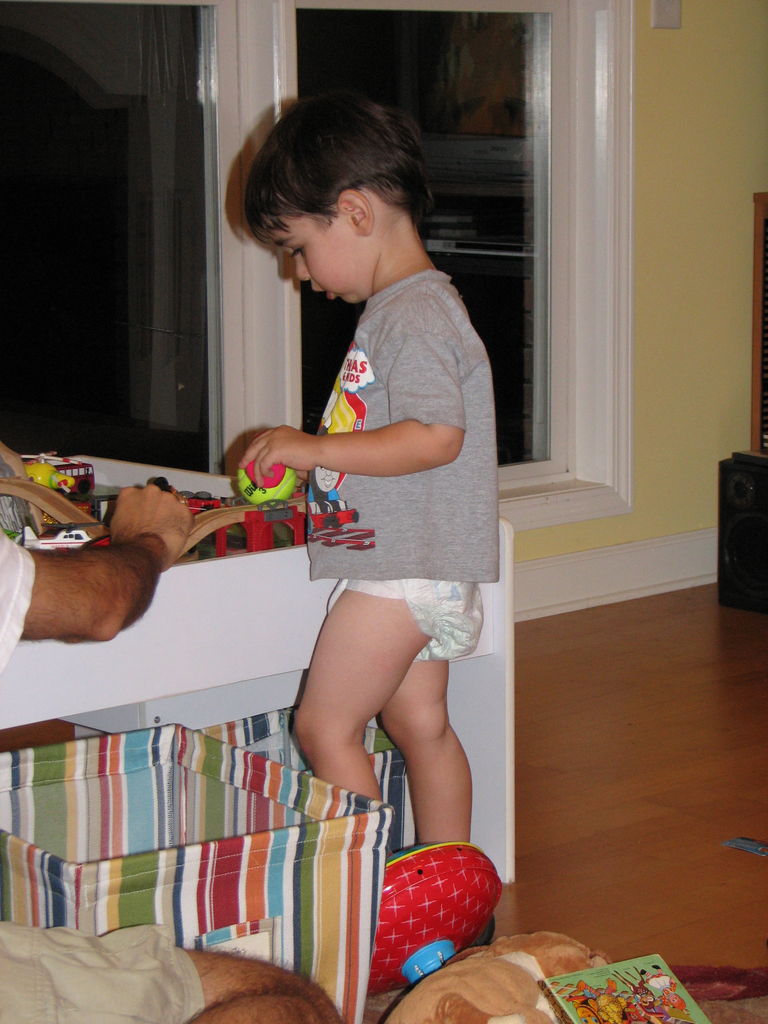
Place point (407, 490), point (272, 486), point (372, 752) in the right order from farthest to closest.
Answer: point (372, 752)
point (272, 486)
point (407, 490)

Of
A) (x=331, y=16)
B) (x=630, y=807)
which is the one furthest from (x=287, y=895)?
(x=331, y=16)

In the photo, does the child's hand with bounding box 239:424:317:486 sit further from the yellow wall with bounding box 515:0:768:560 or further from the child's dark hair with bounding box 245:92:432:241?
the yellow wall with bounding box 515:0:768:560

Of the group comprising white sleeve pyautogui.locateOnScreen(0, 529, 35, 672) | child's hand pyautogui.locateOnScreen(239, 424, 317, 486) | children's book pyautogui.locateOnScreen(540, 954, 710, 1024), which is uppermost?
child's hand pyautogui.locateOnScreen(239, 424, 317, 486)

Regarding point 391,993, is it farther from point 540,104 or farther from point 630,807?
point 540,104

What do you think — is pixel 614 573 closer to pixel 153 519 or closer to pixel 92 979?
pixel 153 519

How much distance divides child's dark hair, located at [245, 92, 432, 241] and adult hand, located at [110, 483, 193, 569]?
0.37 metres

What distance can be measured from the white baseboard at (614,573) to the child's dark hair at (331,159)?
6.02ft

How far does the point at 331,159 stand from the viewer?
1.47m

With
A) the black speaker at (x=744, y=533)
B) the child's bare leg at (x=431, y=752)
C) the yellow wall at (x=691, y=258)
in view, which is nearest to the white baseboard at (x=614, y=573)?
the yellow wall at (x=691, y=258)

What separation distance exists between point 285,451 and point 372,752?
59 cm

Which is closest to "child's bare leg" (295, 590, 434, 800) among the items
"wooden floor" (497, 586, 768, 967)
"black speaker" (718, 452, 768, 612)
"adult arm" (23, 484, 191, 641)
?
"adult arm" (23, 484, 191, 641)

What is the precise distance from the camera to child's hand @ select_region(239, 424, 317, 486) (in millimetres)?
1415

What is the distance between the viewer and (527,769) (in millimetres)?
2252

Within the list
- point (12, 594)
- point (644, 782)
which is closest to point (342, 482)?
point (12, 594)
